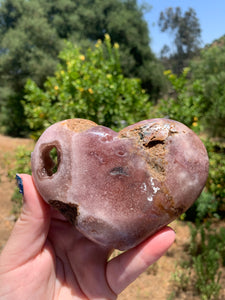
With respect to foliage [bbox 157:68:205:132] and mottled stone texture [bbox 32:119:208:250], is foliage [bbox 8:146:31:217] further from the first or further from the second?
mottled stone texture [bbox 32:119:208:250]

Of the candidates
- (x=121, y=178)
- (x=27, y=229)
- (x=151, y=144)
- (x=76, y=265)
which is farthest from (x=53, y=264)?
(x=151, y=144)

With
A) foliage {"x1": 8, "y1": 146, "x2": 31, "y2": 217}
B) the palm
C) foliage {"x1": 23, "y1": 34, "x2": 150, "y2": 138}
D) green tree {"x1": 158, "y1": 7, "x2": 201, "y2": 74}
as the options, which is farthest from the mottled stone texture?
green tree {"x1": 158, "y1": 7, "x2": 201, "y2": 74}

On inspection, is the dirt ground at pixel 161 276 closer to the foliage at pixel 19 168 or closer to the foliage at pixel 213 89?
the foliage at pixel 19 168

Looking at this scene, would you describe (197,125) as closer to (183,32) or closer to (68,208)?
(68,208)

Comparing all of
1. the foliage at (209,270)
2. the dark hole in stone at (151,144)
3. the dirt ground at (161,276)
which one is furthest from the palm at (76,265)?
the foliage at (209,270)

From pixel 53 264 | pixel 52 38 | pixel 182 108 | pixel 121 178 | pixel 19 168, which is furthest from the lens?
pixel 52 38
